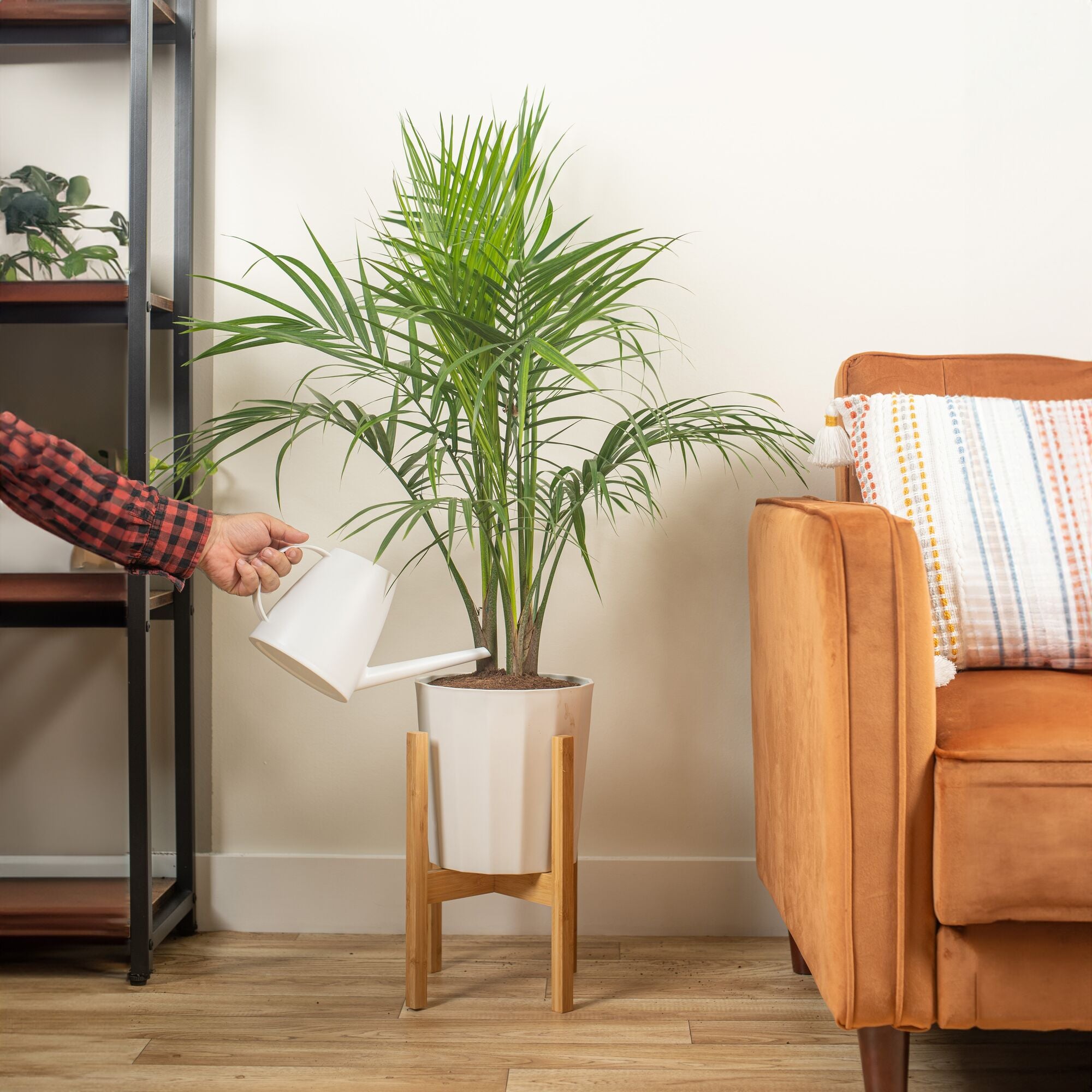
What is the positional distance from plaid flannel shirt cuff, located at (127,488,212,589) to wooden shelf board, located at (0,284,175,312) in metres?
0.52

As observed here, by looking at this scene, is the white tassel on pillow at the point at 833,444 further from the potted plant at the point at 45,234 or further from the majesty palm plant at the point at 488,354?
the potted plant at the point at 45,234

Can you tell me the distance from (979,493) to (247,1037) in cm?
125

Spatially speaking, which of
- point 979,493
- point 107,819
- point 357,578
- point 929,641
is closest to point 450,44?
point 357,578

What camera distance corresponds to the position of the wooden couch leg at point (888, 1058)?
1069mm

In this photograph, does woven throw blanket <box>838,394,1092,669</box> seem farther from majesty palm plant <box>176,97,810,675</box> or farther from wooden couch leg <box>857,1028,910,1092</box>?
wooden couch leg <box>857,1028,910,1092</box>

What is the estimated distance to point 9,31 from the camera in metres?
1.68

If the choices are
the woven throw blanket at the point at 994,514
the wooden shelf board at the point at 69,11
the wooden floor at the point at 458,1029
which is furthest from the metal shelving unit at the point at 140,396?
the woven throw blanket at the point at 994,514

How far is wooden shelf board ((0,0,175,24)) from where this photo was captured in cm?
159

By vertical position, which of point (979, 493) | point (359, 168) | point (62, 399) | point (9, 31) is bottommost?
point (979, 493)

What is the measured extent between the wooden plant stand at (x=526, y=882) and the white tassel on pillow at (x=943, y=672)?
1.64ft

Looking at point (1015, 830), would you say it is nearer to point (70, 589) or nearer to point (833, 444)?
point (833, 444)

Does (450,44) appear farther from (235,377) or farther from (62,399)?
(62,399)

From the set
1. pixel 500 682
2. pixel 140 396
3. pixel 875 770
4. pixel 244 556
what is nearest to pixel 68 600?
pixel 140 396

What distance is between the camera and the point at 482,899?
172 centimetres
